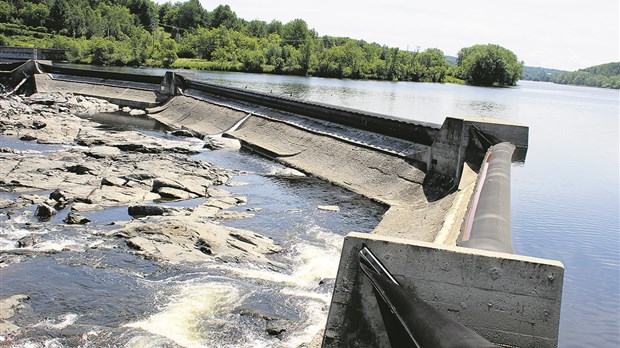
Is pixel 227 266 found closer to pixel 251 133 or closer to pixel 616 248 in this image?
pixel 616 248

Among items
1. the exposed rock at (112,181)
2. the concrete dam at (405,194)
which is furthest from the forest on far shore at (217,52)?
the exposed rock at (112,181)

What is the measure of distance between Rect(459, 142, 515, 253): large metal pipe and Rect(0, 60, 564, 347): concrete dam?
0.03 metres

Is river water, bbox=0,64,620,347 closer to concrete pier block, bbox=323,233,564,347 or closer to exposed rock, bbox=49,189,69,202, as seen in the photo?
concrete pier block, bbox=323,233,564,347

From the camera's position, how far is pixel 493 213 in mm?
9078

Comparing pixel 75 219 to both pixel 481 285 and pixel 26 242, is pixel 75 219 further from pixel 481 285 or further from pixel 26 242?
pixel 481 285

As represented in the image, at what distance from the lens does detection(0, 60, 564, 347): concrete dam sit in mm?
6008

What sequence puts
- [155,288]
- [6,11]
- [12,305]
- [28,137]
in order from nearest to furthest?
1. [12,305]
2. [155,288]
3. [28,137]
4. [6,11]

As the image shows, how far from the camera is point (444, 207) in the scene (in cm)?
1556

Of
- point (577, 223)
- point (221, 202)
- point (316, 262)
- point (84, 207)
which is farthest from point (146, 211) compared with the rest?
point (577, 223)

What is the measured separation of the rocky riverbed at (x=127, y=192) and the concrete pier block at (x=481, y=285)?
655cm

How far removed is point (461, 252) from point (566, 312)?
298 inches

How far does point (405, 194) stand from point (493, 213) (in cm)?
983

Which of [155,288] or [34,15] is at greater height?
[34,15]

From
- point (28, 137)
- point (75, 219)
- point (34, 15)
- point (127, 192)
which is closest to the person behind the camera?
point (75, 219)
